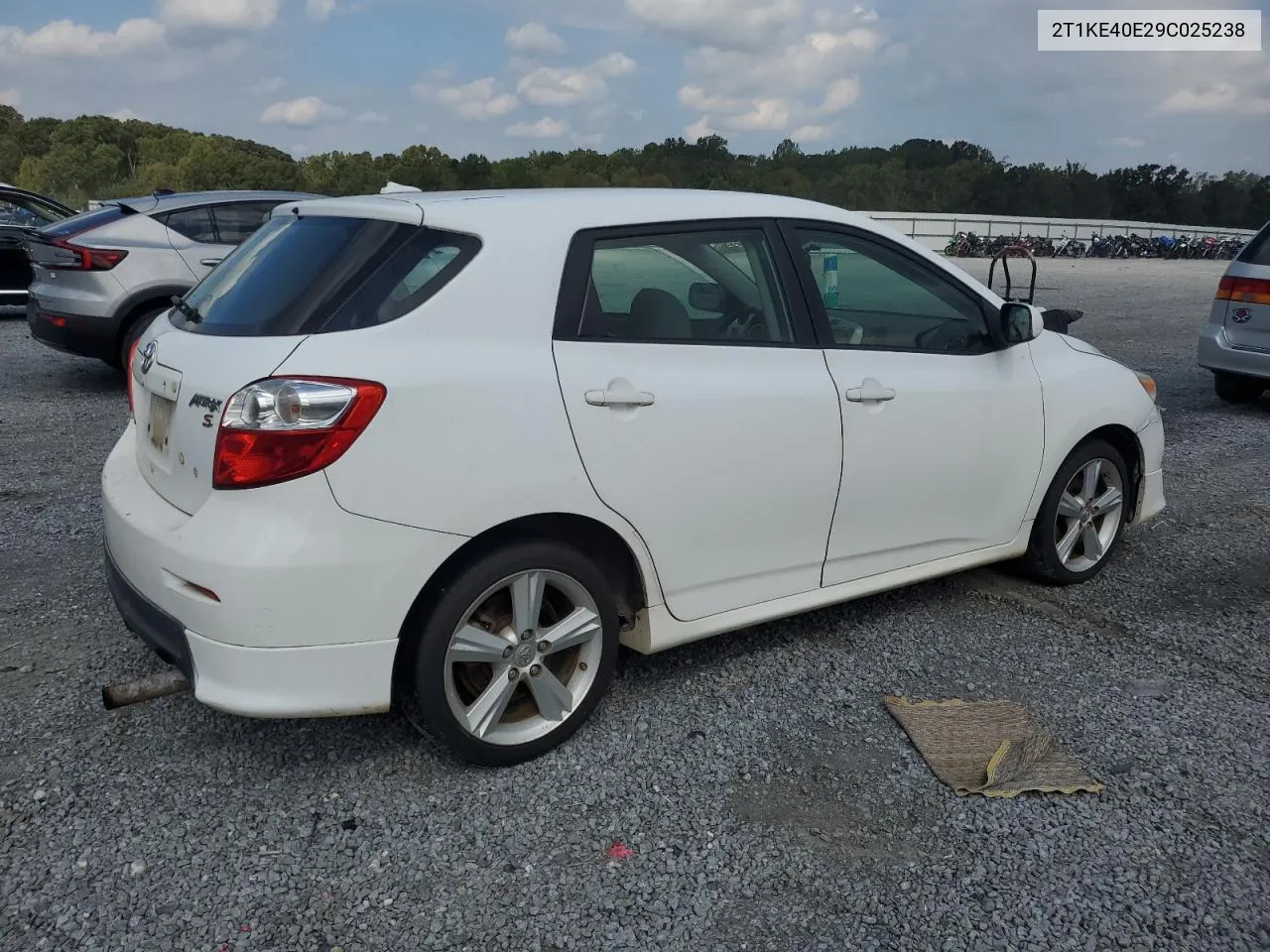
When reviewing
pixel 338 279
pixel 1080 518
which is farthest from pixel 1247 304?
pixel 338 279

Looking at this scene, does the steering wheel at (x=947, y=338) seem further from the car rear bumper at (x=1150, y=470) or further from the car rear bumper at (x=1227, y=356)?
the car rear bumper at (x=1227, y=356)

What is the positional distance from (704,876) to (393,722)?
4.01 ft

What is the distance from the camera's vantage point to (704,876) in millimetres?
2682

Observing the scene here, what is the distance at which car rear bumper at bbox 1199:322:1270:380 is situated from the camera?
26.9 ft

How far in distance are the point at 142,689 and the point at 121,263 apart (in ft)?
21.1

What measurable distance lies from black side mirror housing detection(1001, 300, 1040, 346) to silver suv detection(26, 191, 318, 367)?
21.9 ft

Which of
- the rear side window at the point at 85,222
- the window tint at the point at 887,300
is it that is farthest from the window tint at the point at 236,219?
the window tint at the point at 887,300

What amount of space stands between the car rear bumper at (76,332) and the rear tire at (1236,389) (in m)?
9.14

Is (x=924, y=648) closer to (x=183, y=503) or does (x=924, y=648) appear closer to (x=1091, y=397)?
(x=1091, y=397)

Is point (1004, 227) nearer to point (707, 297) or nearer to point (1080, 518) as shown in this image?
point (1080, 518)

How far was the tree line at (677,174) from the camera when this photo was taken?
43.4 meters

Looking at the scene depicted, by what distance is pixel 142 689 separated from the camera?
2959mm

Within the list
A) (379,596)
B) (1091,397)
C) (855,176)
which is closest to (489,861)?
(379,596)

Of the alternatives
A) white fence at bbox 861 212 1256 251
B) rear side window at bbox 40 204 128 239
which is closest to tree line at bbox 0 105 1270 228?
white fence at bbox 861 212 1256 251
